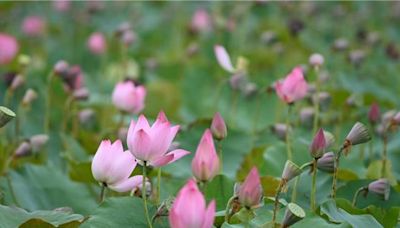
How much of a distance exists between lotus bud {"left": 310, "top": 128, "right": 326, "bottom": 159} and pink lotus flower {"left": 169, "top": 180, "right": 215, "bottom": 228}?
31 cm

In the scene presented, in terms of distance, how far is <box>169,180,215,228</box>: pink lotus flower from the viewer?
1109 millimetres

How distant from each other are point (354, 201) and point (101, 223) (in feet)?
1.63

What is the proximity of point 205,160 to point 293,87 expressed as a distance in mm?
543

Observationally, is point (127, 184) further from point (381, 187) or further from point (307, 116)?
point (307, 116)

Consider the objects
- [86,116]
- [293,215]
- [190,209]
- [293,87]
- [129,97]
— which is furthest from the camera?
[86,116]

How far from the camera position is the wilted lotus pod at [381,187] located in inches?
61.0

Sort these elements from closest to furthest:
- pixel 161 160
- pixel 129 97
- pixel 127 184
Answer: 1. pixel 161 160
2. pixel 127 184
3. pixel 129 97

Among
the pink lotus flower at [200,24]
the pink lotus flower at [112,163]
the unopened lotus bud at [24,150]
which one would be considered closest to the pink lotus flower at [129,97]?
the unopened lotus bud at [24,150]

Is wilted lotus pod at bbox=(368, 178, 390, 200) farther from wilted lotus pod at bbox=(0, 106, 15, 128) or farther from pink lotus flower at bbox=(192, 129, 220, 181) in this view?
wilted lotus pod at bbox=(0, 106, 15, 128)

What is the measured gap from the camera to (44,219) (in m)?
1.29

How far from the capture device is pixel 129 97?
2070 millimetres

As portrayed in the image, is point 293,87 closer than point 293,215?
No


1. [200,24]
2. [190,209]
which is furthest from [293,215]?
[200,24]

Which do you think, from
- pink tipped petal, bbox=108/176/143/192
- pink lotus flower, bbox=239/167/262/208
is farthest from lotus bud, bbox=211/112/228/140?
pink lotus flower, bbox=239/167/262/208
